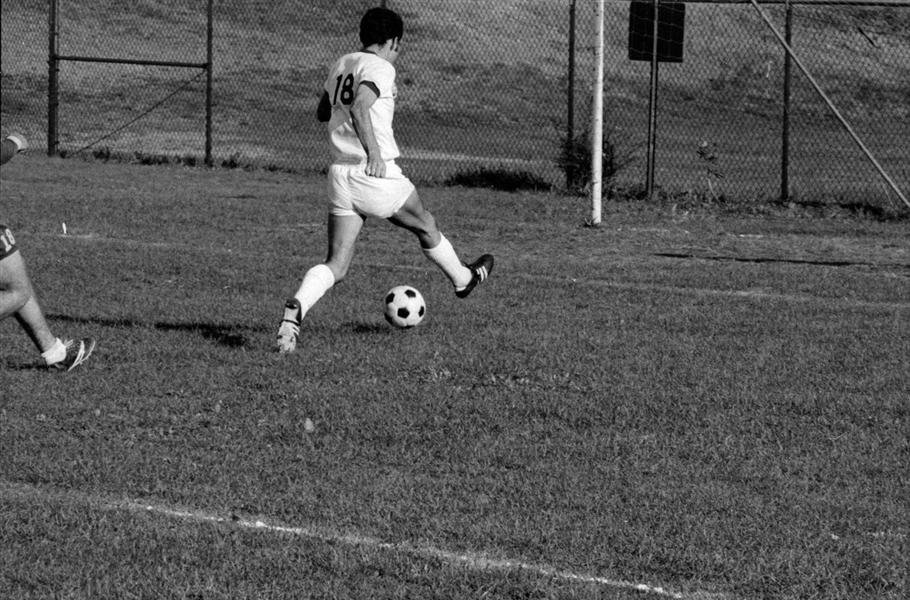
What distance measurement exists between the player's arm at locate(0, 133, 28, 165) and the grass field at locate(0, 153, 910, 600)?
3.90 feet

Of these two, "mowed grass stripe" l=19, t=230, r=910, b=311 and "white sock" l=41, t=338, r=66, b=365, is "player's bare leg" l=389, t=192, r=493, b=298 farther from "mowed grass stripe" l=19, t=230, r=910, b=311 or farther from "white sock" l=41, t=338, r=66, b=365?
"white sock" l=41, t=338, r=66, b=365

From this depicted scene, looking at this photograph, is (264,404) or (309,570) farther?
(264,404)

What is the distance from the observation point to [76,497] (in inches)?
216

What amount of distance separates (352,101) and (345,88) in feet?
0.39

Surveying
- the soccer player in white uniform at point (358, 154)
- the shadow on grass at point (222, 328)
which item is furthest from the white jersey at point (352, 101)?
the shadow on grass at point (222, 328)

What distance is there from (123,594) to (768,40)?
45314 mm

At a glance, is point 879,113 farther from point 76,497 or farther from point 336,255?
point 76,497

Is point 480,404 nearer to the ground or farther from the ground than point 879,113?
nearer to the ground

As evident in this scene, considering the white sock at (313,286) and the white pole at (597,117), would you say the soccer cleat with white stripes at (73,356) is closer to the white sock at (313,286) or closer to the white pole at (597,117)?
the white sock at (313,286)

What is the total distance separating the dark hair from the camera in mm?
8367

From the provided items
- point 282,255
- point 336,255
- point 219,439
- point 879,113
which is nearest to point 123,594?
point 219,439

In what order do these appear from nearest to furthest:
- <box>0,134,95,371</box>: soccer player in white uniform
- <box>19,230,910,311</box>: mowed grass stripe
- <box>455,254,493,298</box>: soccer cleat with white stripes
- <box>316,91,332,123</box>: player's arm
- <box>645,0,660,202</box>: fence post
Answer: <box>0,134,95,371</box>: soccer player in white uniform, <box>316,91,332,123</box>: player's arm, <box>455,254,493,298</box>: soccer cleat with white stripes, <box>19,230,910,311</box>: mowed grass stripe, <box>645,0,660,202</box>: fence post

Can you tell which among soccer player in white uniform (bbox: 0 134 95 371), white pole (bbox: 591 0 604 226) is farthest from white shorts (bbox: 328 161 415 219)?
white pole (bbox: 591 0 604 226)

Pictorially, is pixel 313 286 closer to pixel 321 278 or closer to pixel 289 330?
pixel 321 278
